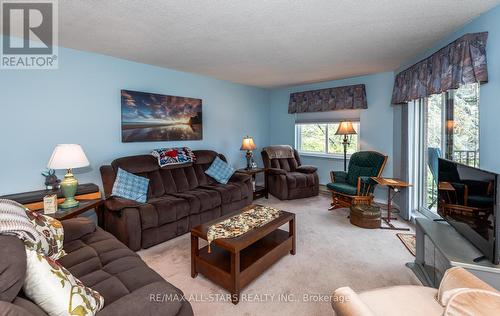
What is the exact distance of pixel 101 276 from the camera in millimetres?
1388

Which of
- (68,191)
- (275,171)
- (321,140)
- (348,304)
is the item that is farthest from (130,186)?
(321,140)

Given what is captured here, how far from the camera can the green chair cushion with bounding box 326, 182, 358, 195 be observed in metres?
3.63

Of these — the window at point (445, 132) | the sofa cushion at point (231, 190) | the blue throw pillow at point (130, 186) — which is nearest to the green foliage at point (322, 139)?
the window at point (445, 132)

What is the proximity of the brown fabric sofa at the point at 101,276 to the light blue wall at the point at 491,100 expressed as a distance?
2618 mm

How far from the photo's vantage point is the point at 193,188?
363 cm

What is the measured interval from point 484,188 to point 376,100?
3.16m

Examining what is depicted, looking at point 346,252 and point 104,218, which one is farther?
point 104,218

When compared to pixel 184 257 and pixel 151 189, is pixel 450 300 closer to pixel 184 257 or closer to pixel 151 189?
pixel 184 257

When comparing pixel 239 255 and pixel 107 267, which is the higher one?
pixel 107 267

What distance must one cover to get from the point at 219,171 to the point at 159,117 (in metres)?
1.30

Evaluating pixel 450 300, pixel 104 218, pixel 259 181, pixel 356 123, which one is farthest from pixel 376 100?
pixel 104 218

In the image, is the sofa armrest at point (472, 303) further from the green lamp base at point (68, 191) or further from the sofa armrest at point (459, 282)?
the green lamp base at point (68, 191)

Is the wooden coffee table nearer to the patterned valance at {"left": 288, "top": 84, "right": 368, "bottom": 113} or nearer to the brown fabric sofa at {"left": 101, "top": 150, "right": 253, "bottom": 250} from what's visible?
the brown fabric sofa at {"left": 101, "top": 150, "right": 253, "bottom": 250}

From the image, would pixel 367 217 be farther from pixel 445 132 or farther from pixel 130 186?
pixel 130 186
